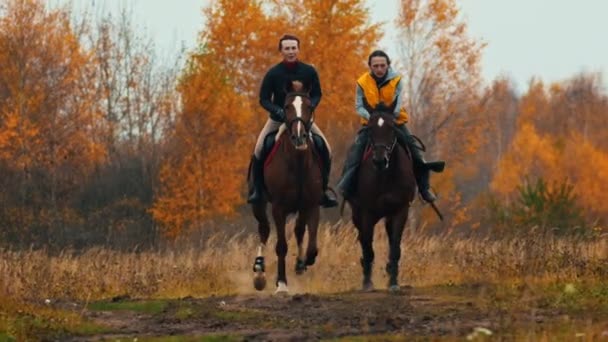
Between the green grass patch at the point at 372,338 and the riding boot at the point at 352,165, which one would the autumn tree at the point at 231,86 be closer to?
the riding boot at the point at 352,165

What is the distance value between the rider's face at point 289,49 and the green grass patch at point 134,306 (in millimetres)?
3772

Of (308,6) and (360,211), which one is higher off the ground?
(308,6)

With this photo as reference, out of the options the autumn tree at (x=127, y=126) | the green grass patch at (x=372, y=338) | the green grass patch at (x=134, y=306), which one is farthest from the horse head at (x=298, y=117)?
the autumn tree at (x=127, y=126)

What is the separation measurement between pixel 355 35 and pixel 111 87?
14.6 m

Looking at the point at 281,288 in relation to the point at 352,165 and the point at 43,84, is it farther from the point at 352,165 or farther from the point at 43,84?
the point at 43,84

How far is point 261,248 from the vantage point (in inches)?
592

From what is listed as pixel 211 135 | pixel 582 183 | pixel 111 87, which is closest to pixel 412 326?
pixel 211 135

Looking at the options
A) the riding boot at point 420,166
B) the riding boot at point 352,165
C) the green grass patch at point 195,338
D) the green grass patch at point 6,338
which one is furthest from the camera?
the riding boot at point 420,166

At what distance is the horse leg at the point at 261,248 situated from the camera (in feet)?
47.0

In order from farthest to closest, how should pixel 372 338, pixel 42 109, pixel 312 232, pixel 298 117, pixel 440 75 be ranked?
1. pixel 440 75
2. pixel 42 109
3. pixel 312 232
4. pixel 298 117
5. pixel 372 338

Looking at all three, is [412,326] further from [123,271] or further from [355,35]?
[355,35]

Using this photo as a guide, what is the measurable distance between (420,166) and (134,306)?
4766 millimetres

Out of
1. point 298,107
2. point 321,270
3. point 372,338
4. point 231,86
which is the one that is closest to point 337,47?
point 231,86

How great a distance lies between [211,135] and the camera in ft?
120
